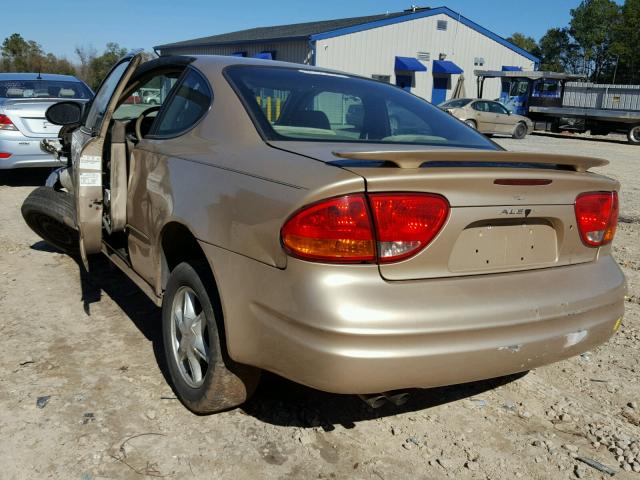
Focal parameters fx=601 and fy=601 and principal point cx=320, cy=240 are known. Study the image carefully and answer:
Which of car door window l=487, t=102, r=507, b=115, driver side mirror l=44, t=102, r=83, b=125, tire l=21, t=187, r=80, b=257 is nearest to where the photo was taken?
tire l=21, t=187, r=80, b=257

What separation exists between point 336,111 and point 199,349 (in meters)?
1.39

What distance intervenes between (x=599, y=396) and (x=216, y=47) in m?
36.7

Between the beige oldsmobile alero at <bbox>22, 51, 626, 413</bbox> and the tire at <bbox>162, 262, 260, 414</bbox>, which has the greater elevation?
the beige oldsmobile alero at <bbox>22, 51, 626, 413</bbox>

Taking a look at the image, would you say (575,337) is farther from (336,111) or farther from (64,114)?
(64,114)

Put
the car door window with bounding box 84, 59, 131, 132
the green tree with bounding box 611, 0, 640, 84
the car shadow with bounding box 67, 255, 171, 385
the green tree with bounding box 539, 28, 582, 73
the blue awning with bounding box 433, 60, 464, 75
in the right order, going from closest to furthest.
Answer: the car shadow with bounding box 67, 255, 171, 385
the car door window with bounding box 84, 59, 131, 132
the blue awning with bounding box 433, 60, 464, 75
the green tree with bounding box 611, 0, 640, 84
the green tree with bounding box 539, 28, 582, 73

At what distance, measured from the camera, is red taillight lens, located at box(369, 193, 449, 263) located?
6.88 feet

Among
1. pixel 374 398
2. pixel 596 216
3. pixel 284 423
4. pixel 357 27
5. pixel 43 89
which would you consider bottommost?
pixel 284 423

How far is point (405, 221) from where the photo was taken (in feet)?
6.96

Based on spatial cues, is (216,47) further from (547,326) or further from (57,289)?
(547,326)

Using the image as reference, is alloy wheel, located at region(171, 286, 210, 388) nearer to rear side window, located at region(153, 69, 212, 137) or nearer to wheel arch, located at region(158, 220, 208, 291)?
wheel arch, located at region(158, 220, 208, 291)

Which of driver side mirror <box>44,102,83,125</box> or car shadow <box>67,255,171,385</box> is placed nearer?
car shadow <box>67,255,171,385</box>

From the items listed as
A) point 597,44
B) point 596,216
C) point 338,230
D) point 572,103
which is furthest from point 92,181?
point 597,44

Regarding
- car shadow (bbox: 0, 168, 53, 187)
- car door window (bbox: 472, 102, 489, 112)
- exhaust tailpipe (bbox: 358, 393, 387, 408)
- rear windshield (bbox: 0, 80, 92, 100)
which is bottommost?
car shadow (bbox: 0, 168, 53, 187)

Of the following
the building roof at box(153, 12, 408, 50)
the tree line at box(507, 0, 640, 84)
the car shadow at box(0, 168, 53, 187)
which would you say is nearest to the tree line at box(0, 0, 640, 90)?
the tree line at box(507, 0, 640, 84)
